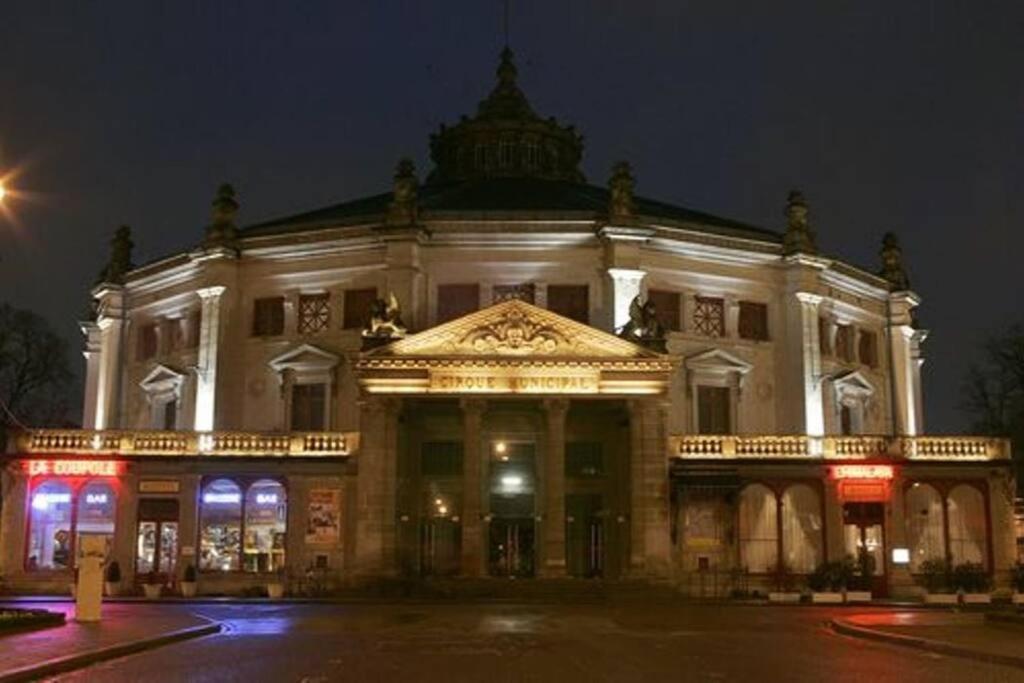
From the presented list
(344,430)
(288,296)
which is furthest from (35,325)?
(344,430)

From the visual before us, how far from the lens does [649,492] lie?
59.4 m

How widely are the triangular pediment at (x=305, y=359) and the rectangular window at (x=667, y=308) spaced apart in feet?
52.2

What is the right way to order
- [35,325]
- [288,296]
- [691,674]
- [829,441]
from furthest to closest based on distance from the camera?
1. [35,325]
2. [288,296]
3. [829,441]
4. [691,674]

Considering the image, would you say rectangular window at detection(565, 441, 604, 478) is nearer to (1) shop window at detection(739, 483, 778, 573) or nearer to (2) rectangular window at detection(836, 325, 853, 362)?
(1) shop window at detection(739, 483, 778, 573)

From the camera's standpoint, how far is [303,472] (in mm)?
61656

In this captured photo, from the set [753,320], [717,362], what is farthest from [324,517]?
[753,320]

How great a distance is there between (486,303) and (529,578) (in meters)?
14.8

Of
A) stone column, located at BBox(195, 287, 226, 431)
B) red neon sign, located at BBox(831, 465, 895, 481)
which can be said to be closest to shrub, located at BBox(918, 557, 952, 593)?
red neon sign, located at BBox(831, 465, 895, 481)

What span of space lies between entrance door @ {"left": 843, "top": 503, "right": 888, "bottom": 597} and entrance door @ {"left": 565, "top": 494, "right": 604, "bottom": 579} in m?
11.4

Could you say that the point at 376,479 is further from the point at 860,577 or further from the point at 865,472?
the point at 865,472

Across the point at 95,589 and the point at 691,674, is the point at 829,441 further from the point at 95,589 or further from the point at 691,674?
the point at 691,674

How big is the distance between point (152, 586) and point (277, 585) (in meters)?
5.41

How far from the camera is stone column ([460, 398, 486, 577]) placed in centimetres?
5781

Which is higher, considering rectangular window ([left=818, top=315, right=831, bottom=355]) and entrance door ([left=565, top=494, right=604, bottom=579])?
rectangular window ([left=818, top=315, right=831, bottom=355])
